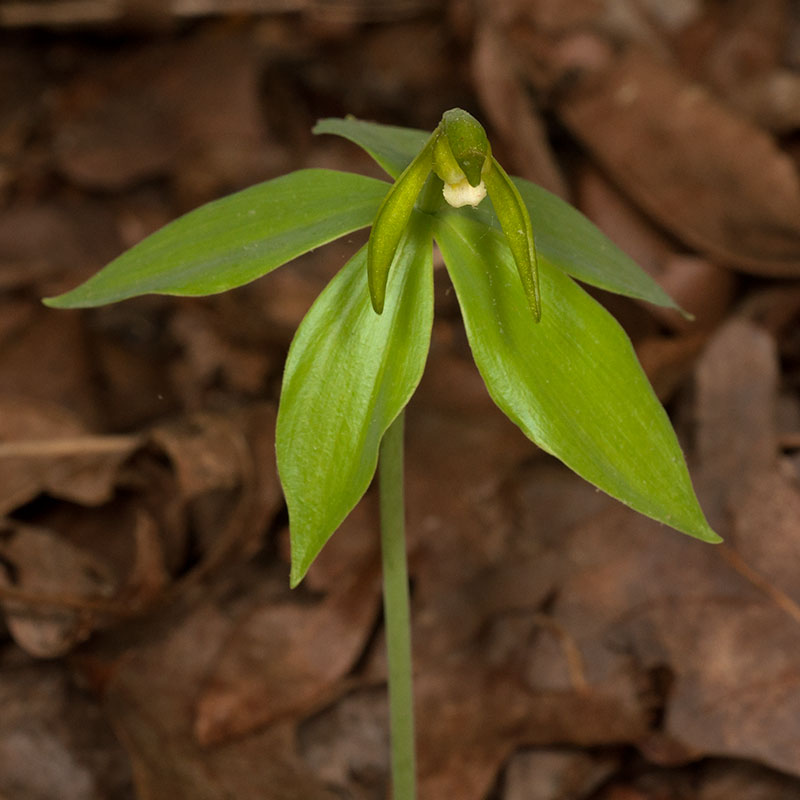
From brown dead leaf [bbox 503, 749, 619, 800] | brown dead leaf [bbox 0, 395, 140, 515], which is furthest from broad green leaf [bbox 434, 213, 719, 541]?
brown dead leaf [bbox 0, 395, 140, 515]

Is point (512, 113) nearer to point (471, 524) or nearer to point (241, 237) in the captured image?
point (471, 524)

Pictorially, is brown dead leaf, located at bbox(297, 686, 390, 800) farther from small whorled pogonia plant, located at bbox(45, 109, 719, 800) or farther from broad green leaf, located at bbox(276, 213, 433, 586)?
broad green leaf, located at bbox(276, 213, 433, 586)

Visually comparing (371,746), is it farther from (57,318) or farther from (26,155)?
(26,155)

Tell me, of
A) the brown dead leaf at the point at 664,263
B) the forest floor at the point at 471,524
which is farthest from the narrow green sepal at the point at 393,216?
the brown dead leaf at the point at 664,263

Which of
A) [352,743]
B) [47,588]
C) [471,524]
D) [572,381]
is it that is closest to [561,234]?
[572,381]

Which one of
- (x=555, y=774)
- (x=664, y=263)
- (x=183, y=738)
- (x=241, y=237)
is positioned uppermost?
(x=241, y=237)

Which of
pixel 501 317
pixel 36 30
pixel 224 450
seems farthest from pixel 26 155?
pixel 501 317
